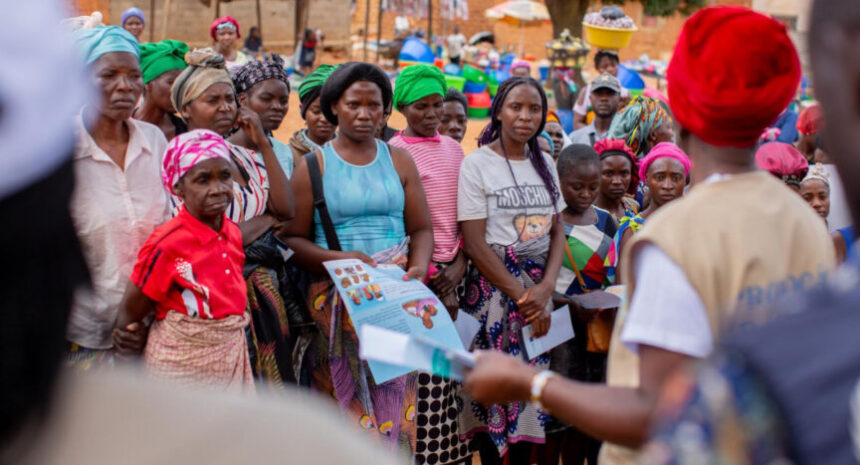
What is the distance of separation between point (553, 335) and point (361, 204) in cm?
124

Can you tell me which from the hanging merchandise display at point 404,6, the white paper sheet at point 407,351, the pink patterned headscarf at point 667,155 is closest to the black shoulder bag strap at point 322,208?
the pink patterned headscarf at point 667,155

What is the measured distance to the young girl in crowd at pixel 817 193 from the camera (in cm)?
498

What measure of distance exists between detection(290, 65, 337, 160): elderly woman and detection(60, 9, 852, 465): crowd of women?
1cm

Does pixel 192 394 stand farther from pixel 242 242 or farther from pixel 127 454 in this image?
pixel 242 242

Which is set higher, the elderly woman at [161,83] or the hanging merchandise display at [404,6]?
the hanging merchandise display at [404,6]

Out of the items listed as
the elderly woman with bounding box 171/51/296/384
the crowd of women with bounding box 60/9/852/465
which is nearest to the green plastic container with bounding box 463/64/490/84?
the crowd of women with bounding box 60/9/852/465

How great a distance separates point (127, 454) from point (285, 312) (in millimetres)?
3142

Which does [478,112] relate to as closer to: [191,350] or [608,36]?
[608,36]

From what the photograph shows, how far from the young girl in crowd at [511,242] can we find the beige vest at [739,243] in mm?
2519

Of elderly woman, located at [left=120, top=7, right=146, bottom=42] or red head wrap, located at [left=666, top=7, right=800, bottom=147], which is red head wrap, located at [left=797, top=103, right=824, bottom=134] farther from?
elderly woman, located at [left=120, top=7, right=146, bottom=42]

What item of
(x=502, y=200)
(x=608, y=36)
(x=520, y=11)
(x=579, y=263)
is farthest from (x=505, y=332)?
(x=520, y=11)

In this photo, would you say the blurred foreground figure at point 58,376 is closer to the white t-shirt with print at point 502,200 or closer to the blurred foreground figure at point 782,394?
the blurred foreground figure at point 782,394

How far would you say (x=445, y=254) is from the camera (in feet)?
14.6

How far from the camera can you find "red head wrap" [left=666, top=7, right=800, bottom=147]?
5.93 feet
